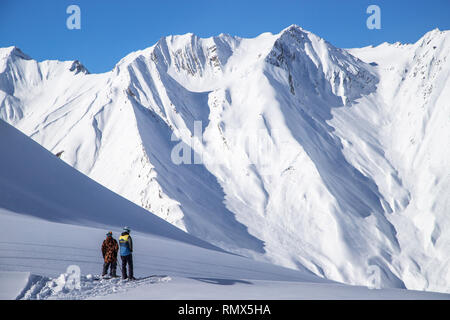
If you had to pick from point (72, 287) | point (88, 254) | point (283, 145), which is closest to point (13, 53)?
point (283, 145)

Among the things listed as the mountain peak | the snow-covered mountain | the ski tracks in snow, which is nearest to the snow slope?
the ski tracks in snow

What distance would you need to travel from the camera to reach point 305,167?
95562 millimetres

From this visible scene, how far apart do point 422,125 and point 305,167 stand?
3968cm

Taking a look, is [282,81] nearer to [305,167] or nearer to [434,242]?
[305,167]

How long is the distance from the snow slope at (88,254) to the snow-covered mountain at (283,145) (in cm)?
4775

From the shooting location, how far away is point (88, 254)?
16156 millimetres

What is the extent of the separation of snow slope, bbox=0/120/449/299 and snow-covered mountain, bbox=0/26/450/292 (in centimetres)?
4775

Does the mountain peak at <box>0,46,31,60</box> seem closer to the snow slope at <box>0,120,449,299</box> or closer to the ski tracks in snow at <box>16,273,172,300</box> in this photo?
the snow slope at <box>0,120,449,299</box>

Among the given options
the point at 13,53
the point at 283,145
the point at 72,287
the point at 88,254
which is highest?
the point at 13,53

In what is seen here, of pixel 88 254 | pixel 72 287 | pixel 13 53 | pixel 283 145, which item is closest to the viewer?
pixel 72 287

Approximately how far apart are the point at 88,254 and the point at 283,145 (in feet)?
287

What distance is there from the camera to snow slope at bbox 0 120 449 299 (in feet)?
38.2

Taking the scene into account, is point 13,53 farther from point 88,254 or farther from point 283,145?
point 88,254

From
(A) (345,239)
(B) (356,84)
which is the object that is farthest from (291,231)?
(B) (356,84)
